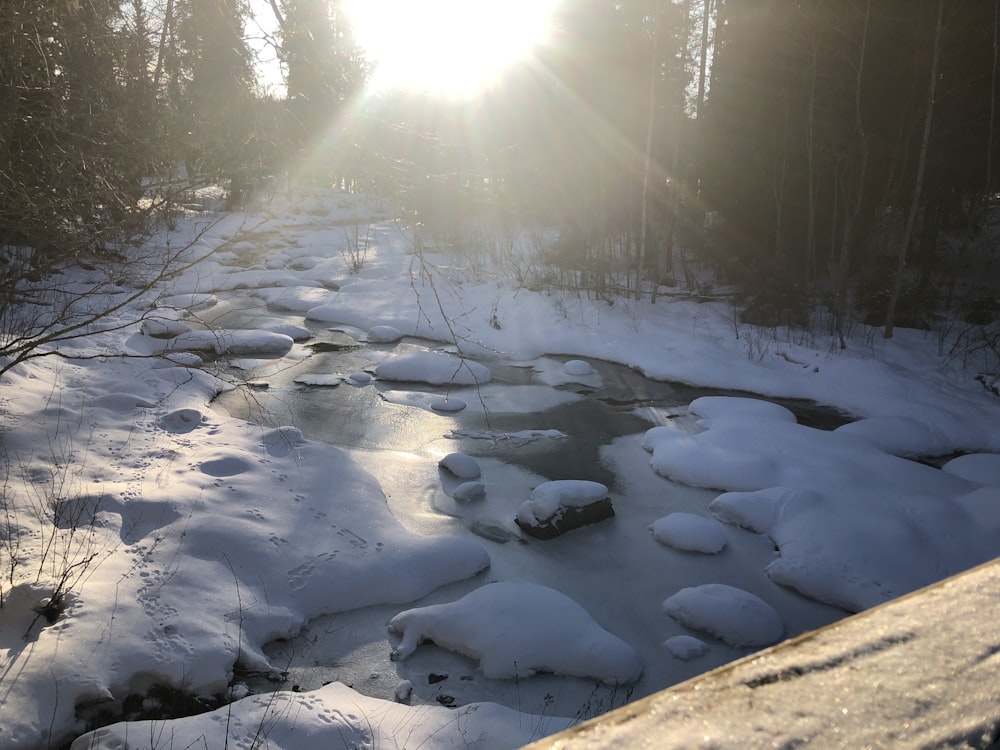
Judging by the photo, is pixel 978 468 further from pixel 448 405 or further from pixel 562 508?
pixel 448 405

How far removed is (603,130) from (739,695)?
18.2m

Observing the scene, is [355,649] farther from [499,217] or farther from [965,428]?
[499,217]

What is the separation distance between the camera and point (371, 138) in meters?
3.29

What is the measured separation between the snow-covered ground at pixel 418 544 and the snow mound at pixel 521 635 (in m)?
0.02

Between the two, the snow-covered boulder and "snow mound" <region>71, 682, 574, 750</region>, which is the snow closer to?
the snow-covered boulder

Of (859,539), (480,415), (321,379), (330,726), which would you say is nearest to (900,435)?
(859,539)

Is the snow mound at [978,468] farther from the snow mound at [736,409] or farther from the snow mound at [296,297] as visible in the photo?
the snow mound at [296,297]

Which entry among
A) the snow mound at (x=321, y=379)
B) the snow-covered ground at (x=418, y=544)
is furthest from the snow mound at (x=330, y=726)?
the snow mound at (x=321, y=379)

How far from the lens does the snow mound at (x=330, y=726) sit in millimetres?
2971

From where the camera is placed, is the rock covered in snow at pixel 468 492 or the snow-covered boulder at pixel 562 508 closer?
the snow-covered boulder at pixel 562 508

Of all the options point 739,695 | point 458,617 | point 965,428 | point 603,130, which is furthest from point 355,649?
point 603,130

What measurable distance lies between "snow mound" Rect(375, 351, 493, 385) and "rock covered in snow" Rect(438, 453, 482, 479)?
2627 millimetres

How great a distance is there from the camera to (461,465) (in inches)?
245

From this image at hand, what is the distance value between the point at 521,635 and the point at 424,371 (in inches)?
216
